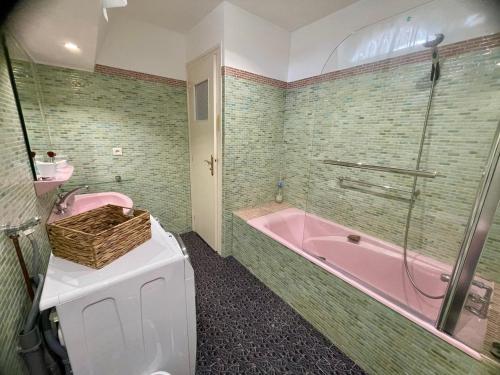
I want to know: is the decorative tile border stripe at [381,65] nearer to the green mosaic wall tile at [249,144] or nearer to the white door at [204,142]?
the green mosaic wall tile at [249,144]

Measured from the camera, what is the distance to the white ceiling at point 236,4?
169 centimetres

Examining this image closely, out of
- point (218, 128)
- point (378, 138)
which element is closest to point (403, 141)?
point (378, 138)

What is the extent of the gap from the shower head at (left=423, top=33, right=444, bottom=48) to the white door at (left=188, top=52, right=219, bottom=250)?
62.2 inches

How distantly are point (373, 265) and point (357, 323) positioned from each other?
0.66 meters

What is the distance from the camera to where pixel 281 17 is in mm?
1896

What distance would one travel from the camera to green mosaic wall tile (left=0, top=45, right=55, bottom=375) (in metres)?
0.63

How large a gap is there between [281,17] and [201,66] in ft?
2.85

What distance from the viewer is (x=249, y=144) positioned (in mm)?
2133

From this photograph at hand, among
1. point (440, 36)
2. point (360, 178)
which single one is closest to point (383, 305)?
point (360, 178)

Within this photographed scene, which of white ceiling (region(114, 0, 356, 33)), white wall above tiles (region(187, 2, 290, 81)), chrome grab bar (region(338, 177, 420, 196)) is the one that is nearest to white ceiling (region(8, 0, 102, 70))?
white ceiling (region(114, 0, 356, 33))

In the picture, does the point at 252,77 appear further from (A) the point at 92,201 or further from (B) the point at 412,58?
(A) the point at 92,201

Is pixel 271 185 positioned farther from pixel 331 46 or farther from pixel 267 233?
pixel 331 46

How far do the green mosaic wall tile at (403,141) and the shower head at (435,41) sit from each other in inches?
4.4

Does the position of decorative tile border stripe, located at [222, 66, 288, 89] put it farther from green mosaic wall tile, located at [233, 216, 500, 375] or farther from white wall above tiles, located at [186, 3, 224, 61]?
green mosaic wall tile, located at [233, 216, 500, 375]
